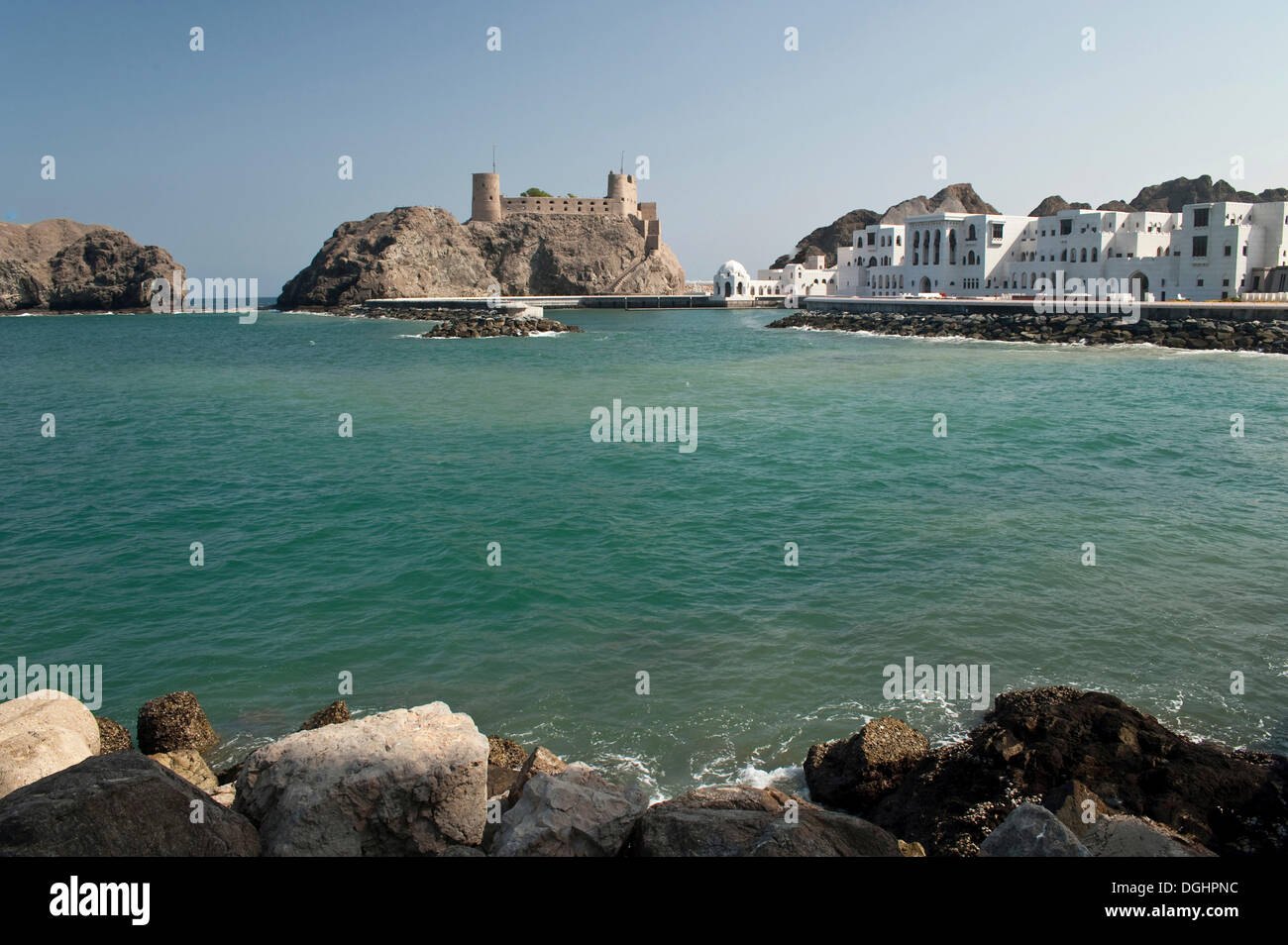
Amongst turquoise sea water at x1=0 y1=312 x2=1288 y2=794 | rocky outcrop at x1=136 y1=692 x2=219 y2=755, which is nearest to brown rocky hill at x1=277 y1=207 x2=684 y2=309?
turquoise sea water at x1=0 y1=312 x2=1288 y2=794

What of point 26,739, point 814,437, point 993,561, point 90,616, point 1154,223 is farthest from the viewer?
point 1154,223

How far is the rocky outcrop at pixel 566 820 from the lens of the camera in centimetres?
510

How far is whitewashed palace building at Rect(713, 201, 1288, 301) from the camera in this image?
59781mm

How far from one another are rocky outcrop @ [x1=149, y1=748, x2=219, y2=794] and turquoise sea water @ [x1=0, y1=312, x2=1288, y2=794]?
103 cm

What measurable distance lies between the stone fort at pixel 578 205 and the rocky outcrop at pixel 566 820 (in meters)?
136

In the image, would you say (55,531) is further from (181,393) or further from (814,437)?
(181,393)

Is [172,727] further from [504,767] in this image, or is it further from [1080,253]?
[1080,253]

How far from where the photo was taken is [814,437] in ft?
80.8

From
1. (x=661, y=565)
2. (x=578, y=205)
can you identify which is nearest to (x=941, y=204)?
(x=578, y=205)

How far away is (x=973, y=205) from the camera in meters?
184

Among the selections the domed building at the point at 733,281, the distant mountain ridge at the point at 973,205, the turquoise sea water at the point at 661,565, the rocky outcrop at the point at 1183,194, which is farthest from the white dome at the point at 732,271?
the turquoise sea water at the point at 661,565
